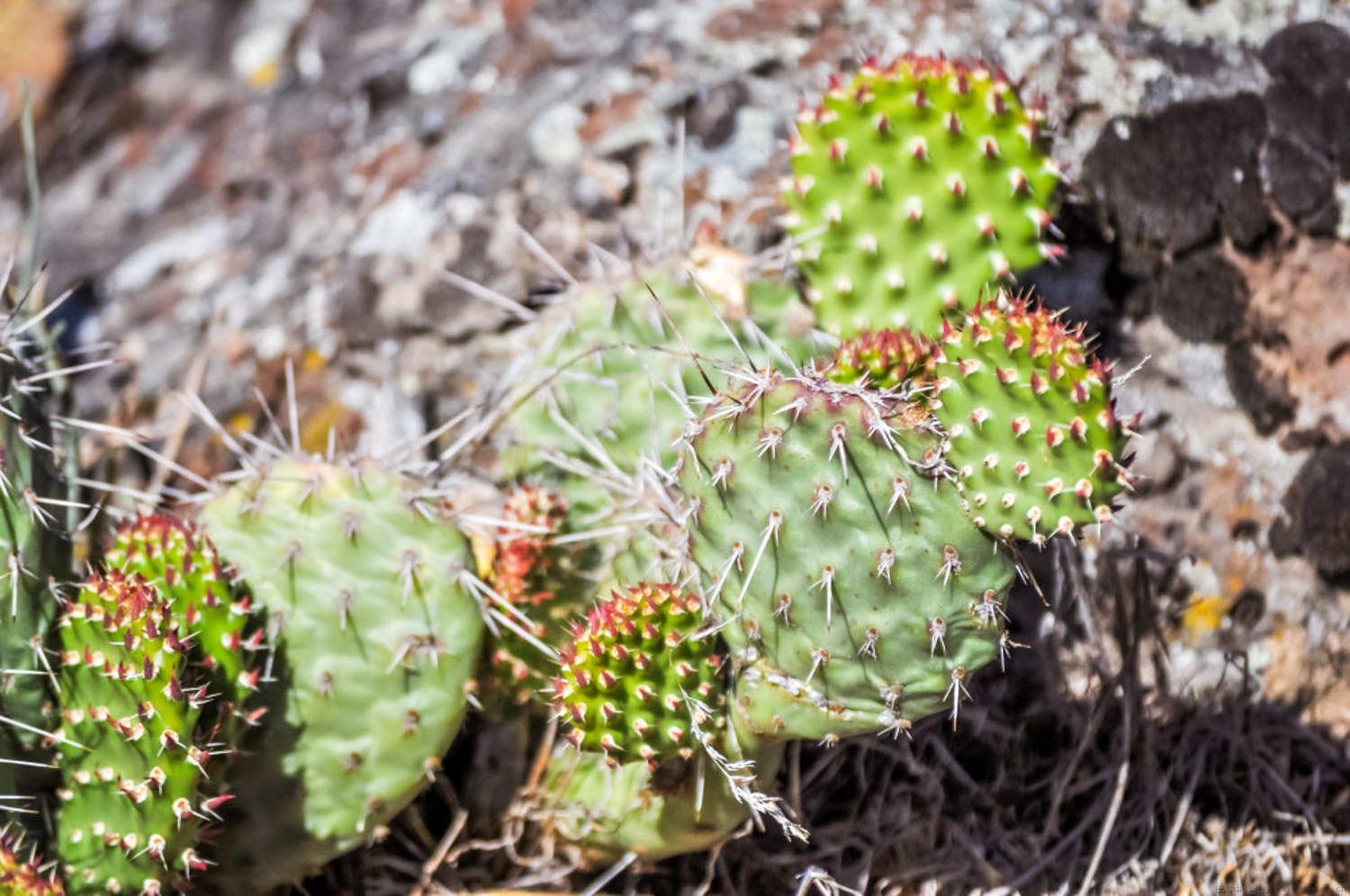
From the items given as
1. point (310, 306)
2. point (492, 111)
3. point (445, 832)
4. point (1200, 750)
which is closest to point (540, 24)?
point (492, 111)

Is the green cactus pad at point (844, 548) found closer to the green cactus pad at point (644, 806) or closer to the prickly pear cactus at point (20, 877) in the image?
the green cactus pad at point (644, 806)

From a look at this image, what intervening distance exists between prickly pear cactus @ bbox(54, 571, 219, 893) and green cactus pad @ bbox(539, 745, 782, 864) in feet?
1.60

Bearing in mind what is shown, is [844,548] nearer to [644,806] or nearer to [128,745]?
[644,806]

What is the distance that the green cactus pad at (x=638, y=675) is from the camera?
1449mm

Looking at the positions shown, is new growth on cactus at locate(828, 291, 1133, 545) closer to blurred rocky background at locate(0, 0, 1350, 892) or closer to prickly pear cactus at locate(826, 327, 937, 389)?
prickly pear cactus at locate(826, 327, 937, 389)

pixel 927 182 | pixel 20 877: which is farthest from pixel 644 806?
pixel 927 182

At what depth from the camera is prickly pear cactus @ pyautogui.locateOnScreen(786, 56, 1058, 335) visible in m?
→ 1.75

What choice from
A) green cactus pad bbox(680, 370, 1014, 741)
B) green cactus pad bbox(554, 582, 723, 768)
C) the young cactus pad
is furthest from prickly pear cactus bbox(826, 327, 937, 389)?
the young cactus pad

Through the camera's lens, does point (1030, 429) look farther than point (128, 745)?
No

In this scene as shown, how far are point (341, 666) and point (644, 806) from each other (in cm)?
44

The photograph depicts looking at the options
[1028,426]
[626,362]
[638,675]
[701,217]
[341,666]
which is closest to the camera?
[1028,426]

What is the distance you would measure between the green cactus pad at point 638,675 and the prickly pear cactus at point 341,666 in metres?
0.27

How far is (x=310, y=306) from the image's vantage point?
242 centimetres

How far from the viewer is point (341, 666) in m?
1.68
